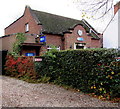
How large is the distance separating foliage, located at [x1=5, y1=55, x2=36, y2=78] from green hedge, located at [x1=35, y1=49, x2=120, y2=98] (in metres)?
1.80

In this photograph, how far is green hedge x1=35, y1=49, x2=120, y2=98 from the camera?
502cm

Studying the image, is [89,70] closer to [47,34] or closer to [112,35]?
[47,34]

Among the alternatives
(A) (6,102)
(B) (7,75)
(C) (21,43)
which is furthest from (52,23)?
(A) (6,102)

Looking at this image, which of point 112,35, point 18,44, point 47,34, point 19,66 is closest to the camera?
point 19,66

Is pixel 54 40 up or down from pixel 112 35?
down

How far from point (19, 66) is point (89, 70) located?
5.85 meters

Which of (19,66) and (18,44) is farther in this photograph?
(18,44)

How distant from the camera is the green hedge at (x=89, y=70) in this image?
197 inches

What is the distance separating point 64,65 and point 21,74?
4.03 m

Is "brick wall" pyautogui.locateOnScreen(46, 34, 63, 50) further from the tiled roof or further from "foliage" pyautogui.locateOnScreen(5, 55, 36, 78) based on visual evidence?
"foliage" pyautogui.locateOnScreen(5, 55, 36, 78)

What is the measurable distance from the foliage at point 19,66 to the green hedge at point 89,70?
180cm

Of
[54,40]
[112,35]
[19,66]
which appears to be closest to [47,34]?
[54,40]

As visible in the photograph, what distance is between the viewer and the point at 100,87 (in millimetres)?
5277

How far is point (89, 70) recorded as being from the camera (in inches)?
224
